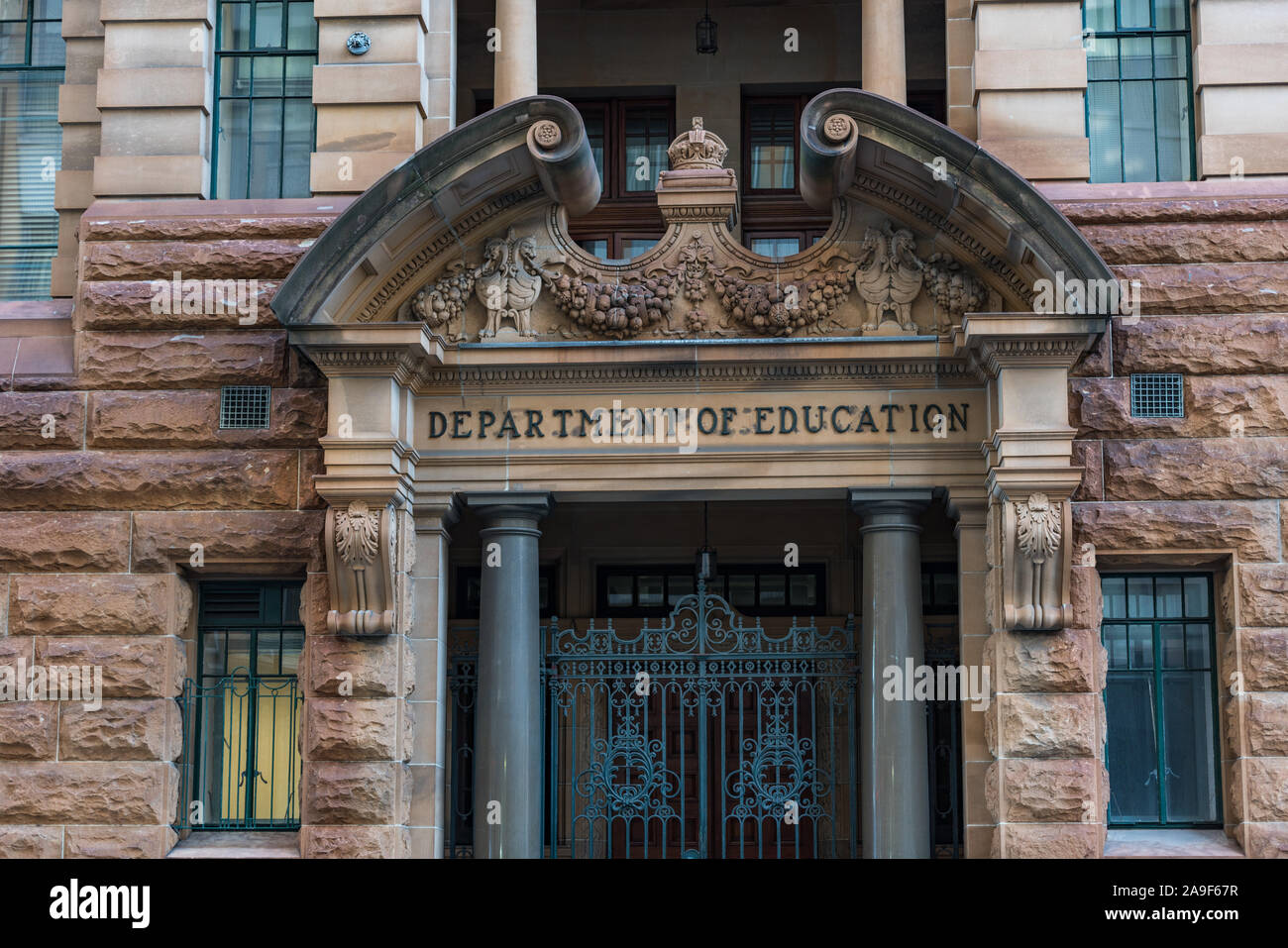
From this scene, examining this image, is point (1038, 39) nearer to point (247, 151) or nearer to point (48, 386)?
point (247, 151)

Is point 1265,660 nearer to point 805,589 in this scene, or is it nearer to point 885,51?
point 805,589

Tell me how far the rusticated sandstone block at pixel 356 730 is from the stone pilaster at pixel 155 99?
497 cm

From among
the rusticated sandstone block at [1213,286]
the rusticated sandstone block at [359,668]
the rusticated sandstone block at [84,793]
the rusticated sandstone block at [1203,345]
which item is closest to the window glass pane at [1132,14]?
the rusticated sandstone block at [1213,286]

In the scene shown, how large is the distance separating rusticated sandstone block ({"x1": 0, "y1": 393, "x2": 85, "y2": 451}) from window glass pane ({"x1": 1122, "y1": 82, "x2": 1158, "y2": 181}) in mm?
9884

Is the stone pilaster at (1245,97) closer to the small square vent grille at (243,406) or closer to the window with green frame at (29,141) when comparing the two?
the small square vent grille at (243,406)

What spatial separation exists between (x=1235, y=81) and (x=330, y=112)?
8.18 meters

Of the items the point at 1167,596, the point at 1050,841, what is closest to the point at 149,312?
the point at 1050,841

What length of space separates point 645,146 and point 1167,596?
7.93 meters

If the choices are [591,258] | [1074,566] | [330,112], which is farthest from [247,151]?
[1074,566]

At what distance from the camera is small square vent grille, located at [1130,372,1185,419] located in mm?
14867

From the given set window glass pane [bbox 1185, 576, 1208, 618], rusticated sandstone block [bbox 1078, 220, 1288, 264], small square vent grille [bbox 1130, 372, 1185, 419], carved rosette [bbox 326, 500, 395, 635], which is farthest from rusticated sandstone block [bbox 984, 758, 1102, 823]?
carved rosette [bbox 326, 500, 395, 635]

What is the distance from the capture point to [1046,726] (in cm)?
1417

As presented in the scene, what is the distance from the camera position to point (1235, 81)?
1520cm

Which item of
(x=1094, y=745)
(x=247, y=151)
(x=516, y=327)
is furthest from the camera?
(x=247, y=151)
